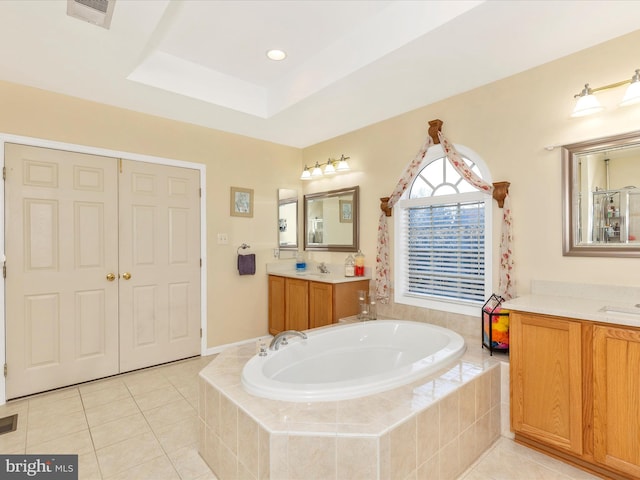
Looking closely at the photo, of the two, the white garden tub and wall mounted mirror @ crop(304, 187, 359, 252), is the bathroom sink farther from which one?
wall mounted mirror @ crop(304, 187, 359, 252)

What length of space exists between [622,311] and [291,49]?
274 cm

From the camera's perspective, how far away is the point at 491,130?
104 inches

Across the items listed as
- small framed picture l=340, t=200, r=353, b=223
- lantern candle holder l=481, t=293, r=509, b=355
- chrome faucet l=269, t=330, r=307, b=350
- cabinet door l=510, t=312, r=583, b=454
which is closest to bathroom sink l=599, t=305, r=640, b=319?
cabinet door l=510, t=312, r=583, b=454

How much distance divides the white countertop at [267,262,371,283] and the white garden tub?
0.68m

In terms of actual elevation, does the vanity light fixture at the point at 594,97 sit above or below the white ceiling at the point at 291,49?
below

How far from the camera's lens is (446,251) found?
3.01m

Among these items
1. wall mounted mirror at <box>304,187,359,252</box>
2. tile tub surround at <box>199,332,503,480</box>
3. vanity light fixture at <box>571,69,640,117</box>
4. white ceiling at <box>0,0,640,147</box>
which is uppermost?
white ceiling at <box>0,0,640,147</box>

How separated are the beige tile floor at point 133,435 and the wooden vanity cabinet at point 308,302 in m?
1.21

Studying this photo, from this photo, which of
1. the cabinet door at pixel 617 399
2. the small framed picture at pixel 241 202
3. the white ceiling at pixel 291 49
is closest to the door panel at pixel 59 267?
the white ceiling at pixel 291 49

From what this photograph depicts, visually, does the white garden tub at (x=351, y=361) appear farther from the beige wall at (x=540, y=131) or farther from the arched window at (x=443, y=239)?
the beige wall at (x=540, y=131)

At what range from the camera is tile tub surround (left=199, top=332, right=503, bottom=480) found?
4.49 ft

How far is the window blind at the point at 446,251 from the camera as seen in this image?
9.16ft

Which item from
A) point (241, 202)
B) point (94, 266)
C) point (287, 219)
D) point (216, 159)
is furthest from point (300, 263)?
point (94, 266)

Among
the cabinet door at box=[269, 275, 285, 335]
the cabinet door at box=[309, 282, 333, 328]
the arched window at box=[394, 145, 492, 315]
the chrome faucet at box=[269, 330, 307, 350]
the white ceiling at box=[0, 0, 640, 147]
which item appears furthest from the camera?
the cabinet door at box=[269, 275, 285, 335]
